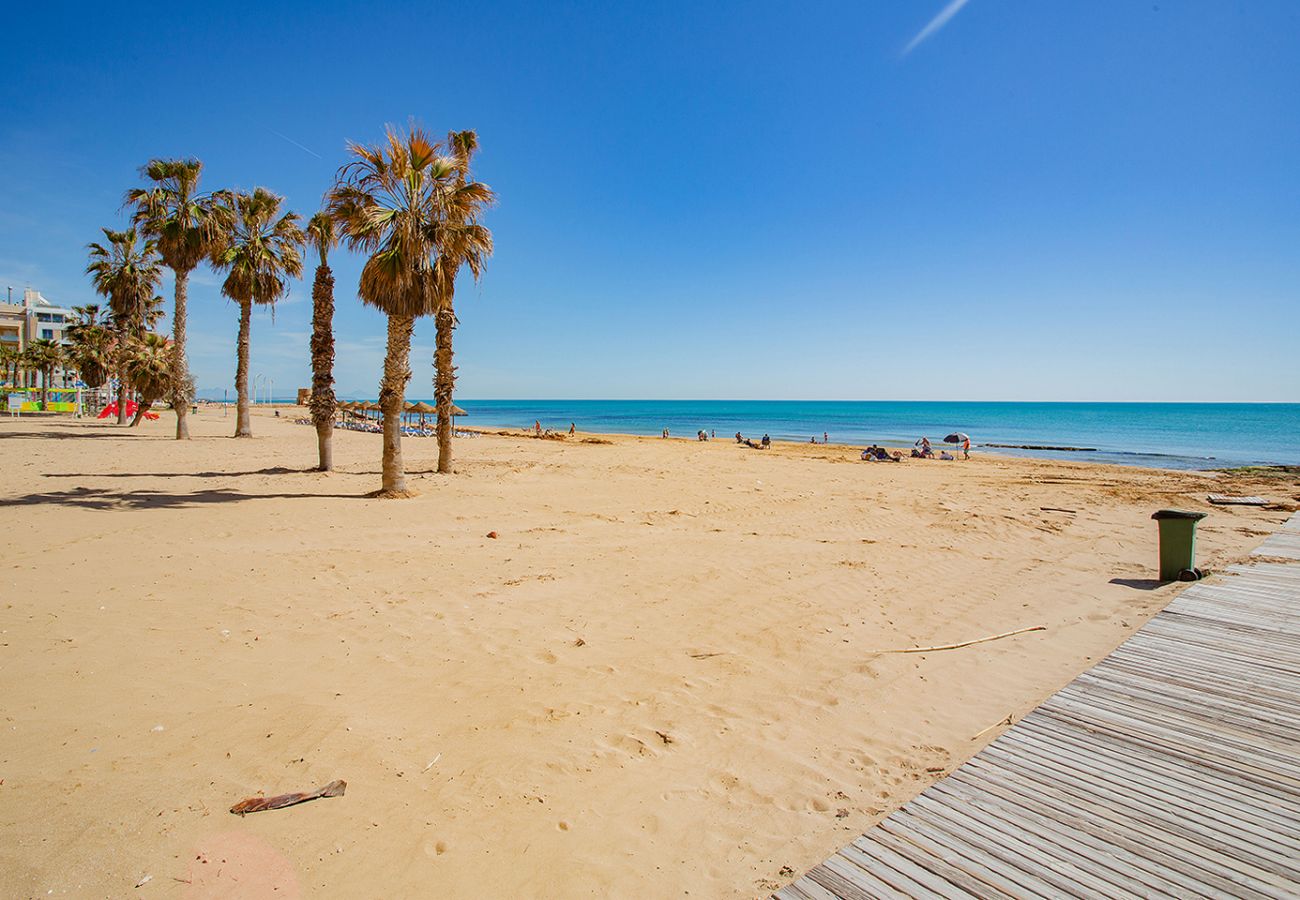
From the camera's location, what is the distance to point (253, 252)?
24.0m

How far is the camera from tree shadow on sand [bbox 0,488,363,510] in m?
12.2

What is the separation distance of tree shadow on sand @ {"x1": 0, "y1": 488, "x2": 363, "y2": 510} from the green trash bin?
630 inches

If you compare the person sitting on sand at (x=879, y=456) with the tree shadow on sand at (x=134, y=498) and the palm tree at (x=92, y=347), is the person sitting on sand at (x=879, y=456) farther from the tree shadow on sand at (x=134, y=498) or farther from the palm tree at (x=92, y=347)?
the palm tree at (x=92, y=347)

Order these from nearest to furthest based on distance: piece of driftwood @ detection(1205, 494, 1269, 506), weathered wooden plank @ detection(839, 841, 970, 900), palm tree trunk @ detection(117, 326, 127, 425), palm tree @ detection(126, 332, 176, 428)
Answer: weathered wooden plank @ detection(839, 841, 970, 900) → piece of driftwood @ detection(1205, 494, 1269, 506) → palm tree @ detection(126, 332, 176, 428) → palm tree trunk @ detection(117, 326, 127, 425)

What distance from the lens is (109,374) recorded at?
4778 centimetres

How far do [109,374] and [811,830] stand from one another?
63.2 meters

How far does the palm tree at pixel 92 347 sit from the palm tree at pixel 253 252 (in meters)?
29.5

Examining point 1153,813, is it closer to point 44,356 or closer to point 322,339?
point 322,339

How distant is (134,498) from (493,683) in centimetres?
1249

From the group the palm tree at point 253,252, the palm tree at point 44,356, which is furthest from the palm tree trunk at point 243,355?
the palm tree at point 44,356

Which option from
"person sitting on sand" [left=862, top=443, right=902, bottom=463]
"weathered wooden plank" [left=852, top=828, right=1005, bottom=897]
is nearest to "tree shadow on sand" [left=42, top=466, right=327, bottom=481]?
"weathered wooden plank" [left=852, top=828, right=1005, bottom=897]

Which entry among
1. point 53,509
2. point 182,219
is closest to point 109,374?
point 182,219

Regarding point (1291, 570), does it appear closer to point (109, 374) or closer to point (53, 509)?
point (53, 509)

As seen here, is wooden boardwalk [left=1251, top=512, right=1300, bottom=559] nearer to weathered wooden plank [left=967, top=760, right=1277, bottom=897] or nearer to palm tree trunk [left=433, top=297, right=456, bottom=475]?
weathered wooden plank [left=967, top=760, right=1277, bottom=897]
